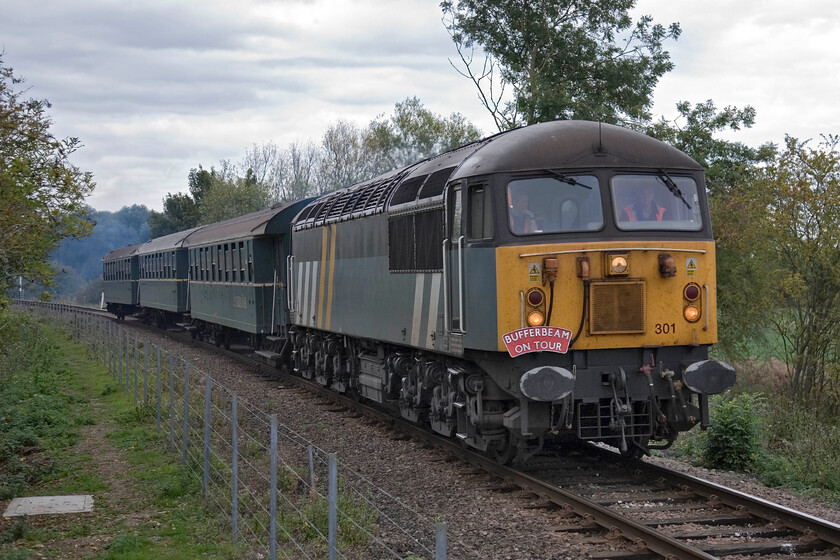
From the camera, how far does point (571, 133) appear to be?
10500mm

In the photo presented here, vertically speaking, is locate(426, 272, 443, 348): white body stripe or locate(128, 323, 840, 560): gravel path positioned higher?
locate(426, 272, 443, 348): white body stripe

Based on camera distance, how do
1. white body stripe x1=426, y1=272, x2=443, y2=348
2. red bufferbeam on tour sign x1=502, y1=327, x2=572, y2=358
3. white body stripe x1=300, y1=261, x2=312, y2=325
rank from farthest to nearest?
white body stripe x1=300, y1=261, x2=312, y2=325 < white body stripe x1=426, y1=272, x2=443, y2=348 < red bufferbeam on tour sign x1=502, y1=327, x2=572, y2=358

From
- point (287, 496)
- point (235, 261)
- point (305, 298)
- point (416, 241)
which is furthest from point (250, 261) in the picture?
point (287, 496)

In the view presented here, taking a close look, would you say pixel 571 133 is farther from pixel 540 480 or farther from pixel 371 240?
pixel 371 240

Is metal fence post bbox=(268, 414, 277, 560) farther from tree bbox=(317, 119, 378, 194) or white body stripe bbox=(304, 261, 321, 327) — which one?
tree bbox=(317, 119, 378, 194)

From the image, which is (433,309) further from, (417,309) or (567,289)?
(567,289)

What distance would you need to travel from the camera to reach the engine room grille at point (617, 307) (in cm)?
990

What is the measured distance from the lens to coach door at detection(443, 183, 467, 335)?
34.4 feet

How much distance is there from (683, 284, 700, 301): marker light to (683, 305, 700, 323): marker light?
10 cm

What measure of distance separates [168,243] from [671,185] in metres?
28.6

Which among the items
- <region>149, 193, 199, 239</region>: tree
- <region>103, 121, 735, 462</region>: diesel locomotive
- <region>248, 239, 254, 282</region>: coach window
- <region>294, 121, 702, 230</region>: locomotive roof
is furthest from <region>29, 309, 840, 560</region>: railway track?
<region>149, 193, 199, 239</region>: tree

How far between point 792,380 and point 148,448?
17.9 meters

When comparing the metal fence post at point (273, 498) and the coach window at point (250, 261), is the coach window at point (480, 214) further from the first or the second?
the coach window at point (250, 261)

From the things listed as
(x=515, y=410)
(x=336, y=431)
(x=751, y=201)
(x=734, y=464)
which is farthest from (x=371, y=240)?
(x=751, y=201)
